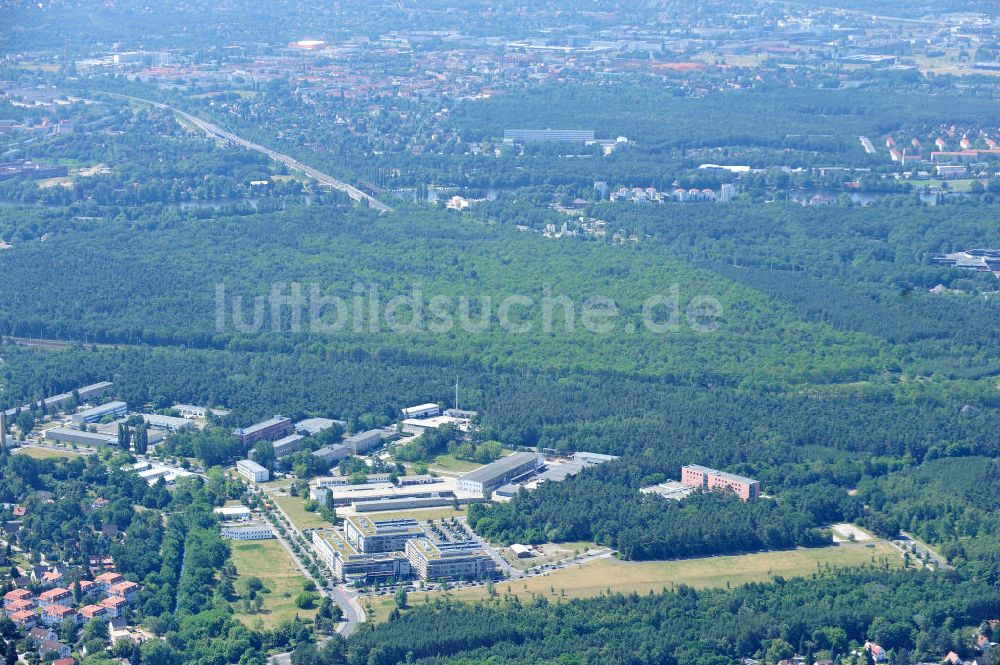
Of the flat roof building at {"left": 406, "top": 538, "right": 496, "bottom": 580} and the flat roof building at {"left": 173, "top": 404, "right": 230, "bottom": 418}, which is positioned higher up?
the flat roof building at {"left": 173, "top": 404, "right": 230, "bottom": 418}

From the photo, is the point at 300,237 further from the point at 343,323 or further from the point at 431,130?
the point at 431,130

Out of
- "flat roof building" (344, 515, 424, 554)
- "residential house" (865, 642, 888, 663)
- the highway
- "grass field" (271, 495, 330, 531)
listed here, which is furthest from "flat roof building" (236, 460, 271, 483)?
the highway

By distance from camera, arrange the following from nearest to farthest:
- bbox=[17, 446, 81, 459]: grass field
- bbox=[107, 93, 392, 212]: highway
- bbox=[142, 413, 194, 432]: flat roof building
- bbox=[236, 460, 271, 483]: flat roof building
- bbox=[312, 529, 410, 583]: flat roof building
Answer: bbox=[312, 529, 410, 583]: flat roof building
bbox=[236, 460, 271, 483]: flat roof building
bbox=[17, 446, 81, 459]: grass field
bbox=[142, 413, 194, 432]: flat roof building
bbox=[107, 93, 392, 212]: highway

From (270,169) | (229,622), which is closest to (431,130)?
(270,169)

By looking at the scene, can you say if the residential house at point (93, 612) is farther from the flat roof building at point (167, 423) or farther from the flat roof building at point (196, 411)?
the flat roof building at point (196, 411)

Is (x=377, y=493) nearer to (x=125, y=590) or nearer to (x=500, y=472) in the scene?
(x=500, y=472)

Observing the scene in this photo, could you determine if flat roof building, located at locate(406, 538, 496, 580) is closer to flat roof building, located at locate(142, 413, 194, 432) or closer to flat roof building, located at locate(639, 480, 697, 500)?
flat roof building, located at locate(639, 480, 697, 500)
